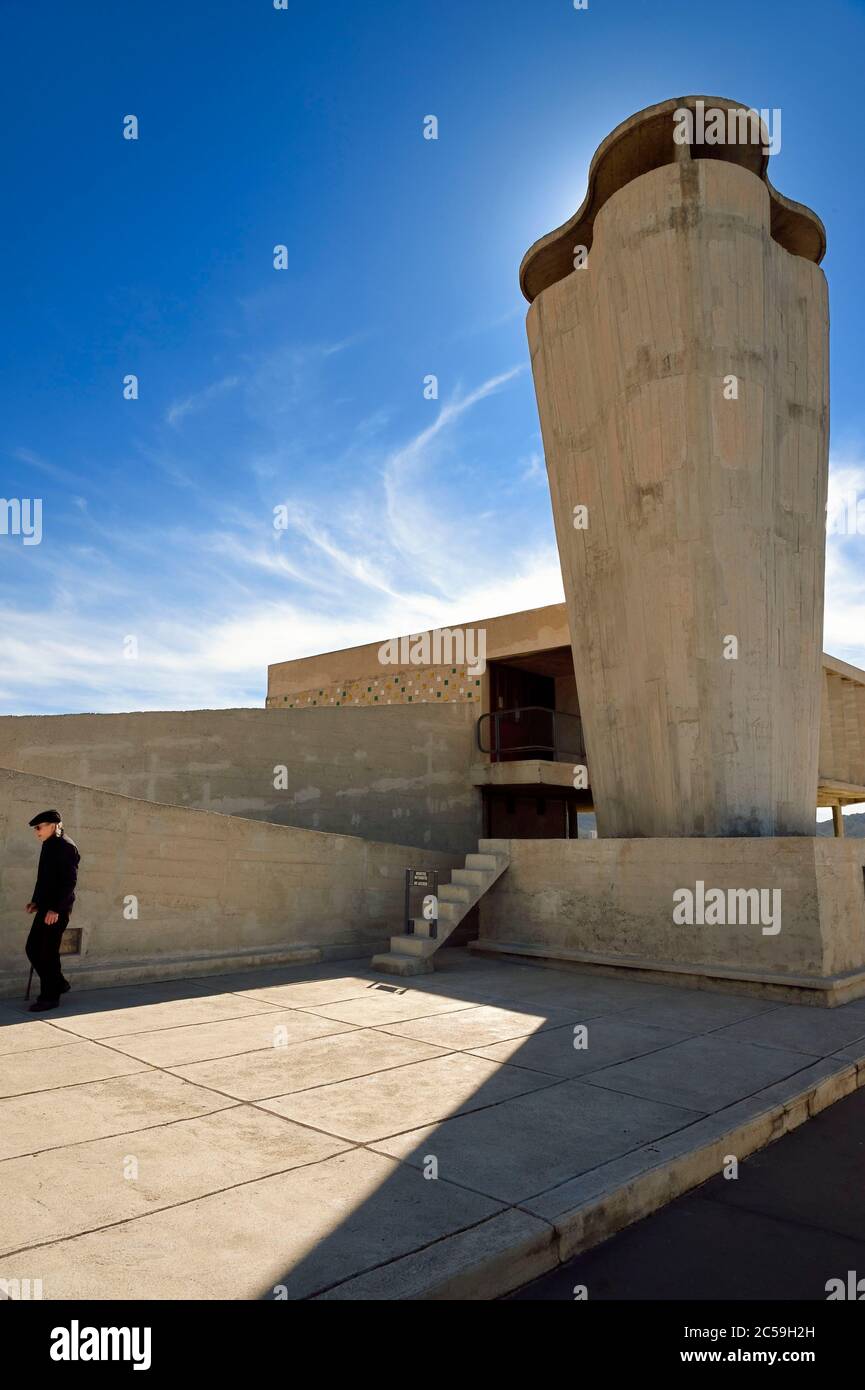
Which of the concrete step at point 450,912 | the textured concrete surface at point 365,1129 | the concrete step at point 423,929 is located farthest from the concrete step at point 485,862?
the textured concrete surface at point 365,1129

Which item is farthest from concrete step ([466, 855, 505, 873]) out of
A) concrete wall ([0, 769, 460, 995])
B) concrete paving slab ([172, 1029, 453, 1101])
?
concrete paving slab ([172, 1029, 453, 1101])

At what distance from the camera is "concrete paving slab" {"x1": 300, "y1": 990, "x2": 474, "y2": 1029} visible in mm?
7023

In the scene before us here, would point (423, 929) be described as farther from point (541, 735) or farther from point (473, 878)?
point (541, 735)

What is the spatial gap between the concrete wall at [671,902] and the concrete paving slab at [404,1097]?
3973 mm

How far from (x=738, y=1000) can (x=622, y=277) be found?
8.65m

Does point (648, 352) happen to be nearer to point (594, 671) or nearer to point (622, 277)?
point (622, 277)

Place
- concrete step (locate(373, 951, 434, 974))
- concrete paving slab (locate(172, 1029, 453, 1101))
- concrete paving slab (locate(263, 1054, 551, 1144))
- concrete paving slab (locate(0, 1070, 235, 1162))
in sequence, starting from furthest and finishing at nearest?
concrete step (locate(373, 951, 434, 974)) → concrete paving slab (locate(172, 1029, 453, 1101)) → concrete paving slab (locate(263, 1054, 551, 1144)) → concrete paving slab (locate(0, 1070, 235, 1162))

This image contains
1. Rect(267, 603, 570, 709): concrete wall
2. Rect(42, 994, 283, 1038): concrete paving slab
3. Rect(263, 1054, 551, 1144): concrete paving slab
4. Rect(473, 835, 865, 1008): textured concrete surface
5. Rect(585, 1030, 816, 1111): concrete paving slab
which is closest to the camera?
Rect(263, 1054, 551, 1144): concrete paving slab

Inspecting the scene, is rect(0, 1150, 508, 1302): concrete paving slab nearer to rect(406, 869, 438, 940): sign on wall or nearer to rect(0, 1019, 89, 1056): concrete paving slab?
rect(0, 1019, 89, 1056): concrete paving slab

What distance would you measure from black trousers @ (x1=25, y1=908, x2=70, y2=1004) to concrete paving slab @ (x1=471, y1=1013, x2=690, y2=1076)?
378 centimetres

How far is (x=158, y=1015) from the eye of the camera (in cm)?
703

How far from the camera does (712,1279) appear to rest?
2986 mm

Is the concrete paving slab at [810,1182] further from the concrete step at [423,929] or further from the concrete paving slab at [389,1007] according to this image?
the concrete step at [423,929]

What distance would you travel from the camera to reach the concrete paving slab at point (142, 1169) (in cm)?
317
